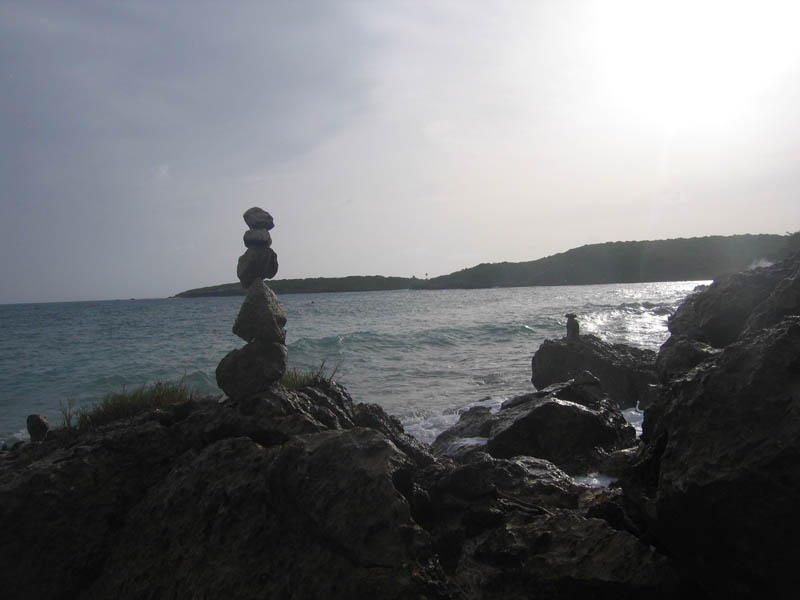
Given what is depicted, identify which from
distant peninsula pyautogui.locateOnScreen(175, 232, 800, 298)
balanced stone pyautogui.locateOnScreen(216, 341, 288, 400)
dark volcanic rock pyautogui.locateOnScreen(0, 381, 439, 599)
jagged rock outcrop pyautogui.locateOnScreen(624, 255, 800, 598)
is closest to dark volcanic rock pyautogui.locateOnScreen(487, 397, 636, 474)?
dark volcanic rock pyautogui.locateOnScreen(0, 381, 439, 599)

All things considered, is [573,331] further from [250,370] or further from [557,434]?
[250,370]

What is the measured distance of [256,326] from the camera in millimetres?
5824

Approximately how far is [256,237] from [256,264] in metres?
0.29

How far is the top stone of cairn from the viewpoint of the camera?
6.16 m

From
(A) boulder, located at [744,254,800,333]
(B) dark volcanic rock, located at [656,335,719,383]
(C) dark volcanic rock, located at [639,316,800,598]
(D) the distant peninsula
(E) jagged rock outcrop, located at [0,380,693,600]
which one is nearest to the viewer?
(C) dark volcanic rock, located at [639,316,800,598]

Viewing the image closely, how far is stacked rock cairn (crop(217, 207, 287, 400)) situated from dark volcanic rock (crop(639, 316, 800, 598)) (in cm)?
365

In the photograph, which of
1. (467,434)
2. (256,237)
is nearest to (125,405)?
(256,237)

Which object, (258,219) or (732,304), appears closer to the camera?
(258,219)

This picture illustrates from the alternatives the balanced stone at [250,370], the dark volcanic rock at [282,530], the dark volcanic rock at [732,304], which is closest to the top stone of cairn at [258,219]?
the balanced stone at [250,370]

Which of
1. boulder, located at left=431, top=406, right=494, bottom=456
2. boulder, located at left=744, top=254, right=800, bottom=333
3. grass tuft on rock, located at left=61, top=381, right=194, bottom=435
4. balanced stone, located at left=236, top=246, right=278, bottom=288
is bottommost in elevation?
boulder, located at left=431, top=406, right=494, bottom=456

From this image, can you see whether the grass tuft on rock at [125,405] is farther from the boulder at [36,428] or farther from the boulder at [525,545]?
the boulder at [525,545]

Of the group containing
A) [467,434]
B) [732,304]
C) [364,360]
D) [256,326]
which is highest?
[256,326]

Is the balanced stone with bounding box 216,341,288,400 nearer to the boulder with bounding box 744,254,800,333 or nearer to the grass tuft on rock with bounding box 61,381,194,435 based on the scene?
the grass tuft on rock with bounding box 61,381,194,435

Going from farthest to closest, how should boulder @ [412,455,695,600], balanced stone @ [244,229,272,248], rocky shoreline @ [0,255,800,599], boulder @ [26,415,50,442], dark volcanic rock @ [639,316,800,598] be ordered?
1. boulder @ [26,415,50,442]
2. balanced stone @ [244,229,272,248]
3. boulder @ [412,455,695,600]
4. rocky shoreline @ [0,255,800,599]
5. dark volcanic rock @ [639,316,800,598]
